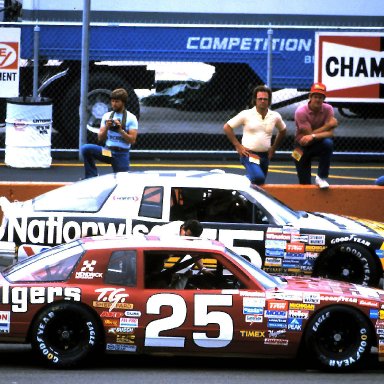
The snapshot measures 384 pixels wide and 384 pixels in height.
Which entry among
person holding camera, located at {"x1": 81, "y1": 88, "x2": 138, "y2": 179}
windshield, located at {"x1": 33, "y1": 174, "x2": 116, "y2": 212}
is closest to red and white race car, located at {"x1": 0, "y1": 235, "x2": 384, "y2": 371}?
windshield, located at {"x1": 33, "y1": 174, "x2": 116, "y2": 212}

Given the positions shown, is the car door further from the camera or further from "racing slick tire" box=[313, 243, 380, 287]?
the camera

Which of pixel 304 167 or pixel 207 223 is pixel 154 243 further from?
pixel 304 167

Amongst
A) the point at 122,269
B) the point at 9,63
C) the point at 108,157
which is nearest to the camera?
the point at 122,269

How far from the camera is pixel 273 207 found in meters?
13.0

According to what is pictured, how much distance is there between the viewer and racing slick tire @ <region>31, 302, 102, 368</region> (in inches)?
392

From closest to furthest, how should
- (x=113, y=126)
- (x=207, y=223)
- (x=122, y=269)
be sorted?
(x=122, y=269) → (x=207, y=223) → (x=113, y=126)

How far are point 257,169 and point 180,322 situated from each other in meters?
5.46

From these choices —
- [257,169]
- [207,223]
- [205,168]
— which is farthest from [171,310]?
[205,168]

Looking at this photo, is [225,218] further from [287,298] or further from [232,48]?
[232,48]

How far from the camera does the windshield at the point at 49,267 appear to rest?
33.4 feet

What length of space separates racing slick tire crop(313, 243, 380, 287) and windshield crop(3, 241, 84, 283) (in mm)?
3279

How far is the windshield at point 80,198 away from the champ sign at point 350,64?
7395 mm

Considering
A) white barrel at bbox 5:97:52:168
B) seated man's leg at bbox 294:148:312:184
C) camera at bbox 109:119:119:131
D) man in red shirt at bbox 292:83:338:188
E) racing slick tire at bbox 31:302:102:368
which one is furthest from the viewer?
white barrel at bbox 5:97:52:168

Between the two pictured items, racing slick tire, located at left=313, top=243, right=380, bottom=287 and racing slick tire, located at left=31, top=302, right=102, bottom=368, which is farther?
racing slick tire, located at left=313, top=243, right=380, bottom=287
